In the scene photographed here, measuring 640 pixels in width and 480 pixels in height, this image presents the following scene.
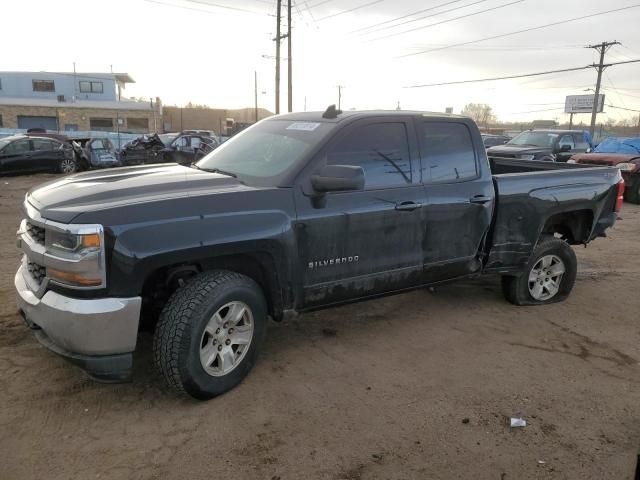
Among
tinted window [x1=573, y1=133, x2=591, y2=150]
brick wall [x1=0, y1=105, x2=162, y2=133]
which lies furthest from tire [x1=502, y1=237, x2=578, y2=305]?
brick wall [x1=0, y1=105, x2=162, y2=133]

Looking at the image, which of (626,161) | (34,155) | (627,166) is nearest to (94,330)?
(627,166)

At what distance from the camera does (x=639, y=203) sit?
44.5 feet

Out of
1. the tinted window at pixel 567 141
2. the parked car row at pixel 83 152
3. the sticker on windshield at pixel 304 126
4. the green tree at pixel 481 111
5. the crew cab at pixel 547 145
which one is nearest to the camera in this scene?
the sticker on windshield at pixel 304 126

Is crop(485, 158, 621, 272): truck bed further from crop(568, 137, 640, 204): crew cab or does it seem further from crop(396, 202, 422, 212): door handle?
crop(568, 137, 640, 204): crew cab

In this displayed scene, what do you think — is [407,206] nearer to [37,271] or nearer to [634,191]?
[37,271]

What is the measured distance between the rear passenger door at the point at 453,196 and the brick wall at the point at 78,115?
44366 mm

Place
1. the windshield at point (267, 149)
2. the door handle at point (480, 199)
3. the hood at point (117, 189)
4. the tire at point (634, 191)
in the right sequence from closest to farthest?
1. the hood at point (117, 189)
2. the windshield at point (267, 149)
3. the door handle at point (480, 199)
4. the tire at point (634, 191)

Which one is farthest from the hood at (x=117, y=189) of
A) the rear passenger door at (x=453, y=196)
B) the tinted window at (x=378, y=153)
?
the rear passenger door at (x=453, y=196)

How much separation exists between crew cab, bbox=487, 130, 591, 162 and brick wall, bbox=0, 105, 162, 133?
37669mm

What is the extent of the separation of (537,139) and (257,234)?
13.9m

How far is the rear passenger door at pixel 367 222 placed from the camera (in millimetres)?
3688

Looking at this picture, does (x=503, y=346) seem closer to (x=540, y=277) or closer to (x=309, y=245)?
(x=540, y=277)

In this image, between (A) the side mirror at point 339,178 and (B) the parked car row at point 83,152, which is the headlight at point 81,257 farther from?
(B) the parked car row at point 83,152

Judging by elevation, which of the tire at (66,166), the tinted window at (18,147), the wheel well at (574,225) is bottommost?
the tire at (66,166)
